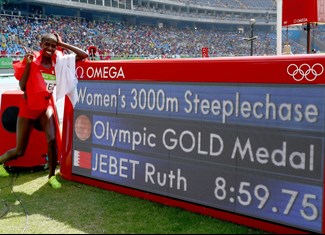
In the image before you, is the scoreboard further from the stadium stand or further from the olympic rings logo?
the stadium stand

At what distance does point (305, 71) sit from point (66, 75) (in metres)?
2.53

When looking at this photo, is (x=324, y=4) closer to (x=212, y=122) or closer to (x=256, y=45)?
(x=212, y=122)

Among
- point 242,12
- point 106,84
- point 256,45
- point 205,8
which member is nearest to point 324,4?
point 106,84

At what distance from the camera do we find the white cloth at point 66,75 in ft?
14.4

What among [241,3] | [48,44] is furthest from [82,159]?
[241,3]

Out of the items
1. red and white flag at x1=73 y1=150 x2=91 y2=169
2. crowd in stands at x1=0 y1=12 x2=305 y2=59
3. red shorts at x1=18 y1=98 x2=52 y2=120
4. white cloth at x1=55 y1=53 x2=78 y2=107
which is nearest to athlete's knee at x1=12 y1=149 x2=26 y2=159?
red shorts at x1=18 y1=98 x2=52 y2=120

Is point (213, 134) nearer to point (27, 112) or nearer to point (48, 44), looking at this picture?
point (48, 44)

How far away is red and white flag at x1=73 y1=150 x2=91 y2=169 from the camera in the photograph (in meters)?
4.36

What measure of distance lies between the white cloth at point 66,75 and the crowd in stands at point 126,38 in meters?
21.8

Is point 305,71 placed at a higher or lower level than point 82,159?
higher

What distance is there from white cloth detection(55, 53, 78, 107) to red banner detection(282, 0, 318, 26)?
13.9 feet

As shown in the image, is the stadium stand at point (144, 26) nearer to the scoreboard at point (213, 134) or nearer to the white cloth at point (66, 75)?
the white cloth at point (66, 75)

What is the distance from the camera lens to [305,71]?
109 inches

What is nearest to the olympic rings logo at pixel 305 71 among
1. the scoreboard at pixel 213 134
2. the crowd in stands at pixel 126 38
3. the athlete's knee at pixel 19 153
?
the scoreboard at pixel 213 134
